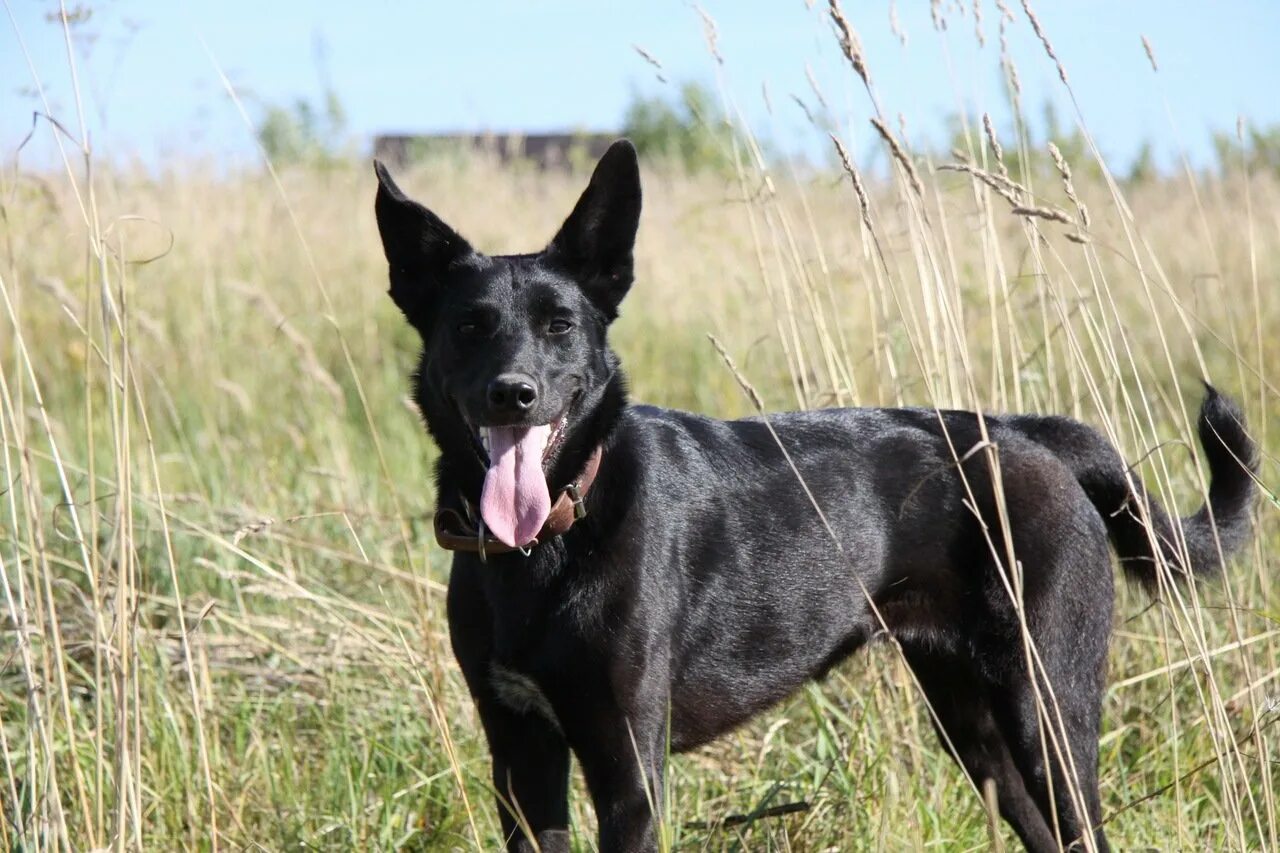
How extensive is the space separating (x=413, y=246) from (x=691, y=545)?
924 millimetres

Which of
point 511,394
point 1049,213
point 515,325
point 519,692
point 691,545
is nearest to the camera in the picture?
point 1049,213

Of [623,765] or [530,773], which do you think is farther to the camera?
[530,773]

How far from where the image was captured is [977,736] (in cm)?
314

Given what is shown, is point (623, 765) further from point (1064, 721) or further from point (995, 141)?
point (995, 141)

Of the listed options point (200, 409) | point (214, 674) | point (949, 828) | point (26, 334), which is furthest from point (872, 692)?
point (26, 334)

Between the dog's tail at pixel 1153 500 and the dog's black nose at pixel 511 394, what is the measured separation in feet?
4.27

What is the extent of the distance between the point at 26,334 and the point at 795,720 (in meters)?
5.20

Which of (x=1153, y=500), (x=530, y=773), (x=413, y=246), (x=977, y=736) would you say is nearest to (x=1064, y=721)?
(x=977, y=736)

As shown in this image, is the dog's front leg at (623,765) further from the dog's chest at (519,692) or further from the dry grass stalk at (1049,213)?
the dry grass stalk at (1049,213)

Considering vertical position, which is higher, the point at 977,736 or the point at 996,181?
the point at 996,181

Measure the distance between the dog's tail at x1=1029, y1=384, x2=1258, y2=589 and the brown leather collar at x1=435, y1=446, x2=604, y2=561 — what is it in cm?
115

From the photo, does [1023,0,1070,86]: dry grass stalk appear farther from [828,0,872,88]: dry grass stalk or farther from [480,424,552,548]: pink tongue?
[480,424,552,548]: pink tongue

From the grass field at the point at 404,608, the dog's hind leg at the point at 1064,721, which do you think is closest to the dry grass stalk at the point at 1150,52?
the grass field at the point at 404,608

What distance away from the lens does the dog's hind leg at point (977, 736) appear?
3.04 metres
